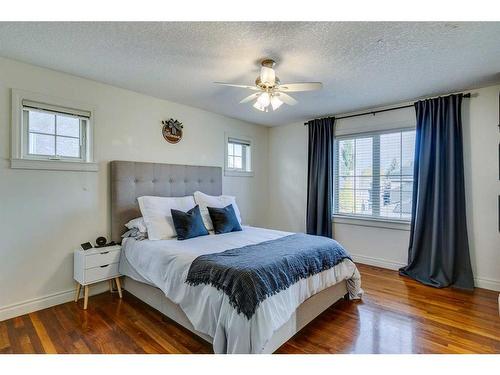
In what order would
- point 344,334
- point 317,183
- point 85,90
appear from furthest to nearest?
1. point 317,183
2. point 85,90
3. point 344,334

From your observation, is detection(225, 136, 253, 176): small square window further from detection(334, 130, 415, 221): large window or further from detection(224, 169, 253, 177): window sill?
detection(334, 130, 415, 221): large window

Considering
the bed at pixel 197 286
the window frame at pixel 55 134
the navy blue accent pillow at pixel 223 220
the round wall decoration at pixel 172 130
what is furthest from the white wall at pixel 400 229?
the window frame at pixel 55 134

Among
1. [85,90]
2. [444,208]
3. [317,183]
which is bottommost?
[444,208]

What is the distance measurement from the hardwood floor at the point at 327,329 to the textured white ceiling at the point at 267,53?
7.78 feet

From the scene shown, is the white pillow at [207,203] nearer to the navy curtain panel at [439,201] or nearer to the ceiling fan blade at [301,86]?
the ceiling fan blade at [301,86]

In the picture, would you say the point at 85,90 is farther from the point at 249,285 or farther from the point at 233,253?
the point at 249,285

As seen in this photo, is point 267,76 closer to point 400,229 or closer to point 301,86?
point 301,86

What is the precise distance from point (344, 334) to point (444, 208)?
2.22 meters

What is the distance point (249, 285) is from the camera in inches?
70.3

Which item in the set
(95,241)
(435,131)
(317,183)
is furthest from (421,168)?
(95,241)

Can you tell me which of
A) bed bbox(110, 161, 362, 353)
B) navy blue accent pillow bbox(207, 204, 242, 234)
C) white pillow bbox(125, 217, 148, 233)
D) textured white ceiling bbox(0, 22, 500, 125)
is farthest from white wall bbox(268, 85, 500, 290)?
white pillow bbox(125, 217, 148, 233)

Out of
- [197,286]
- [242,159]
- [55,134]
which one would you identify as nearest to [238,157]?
[242,159]

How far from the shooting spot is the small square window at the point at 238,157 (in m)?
4.63

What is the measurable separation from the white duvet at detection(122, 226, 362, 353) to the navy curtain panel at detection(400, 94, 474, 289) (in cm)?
126
